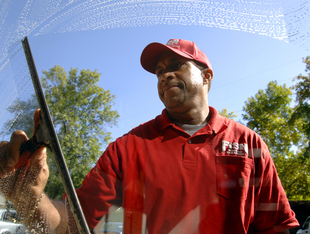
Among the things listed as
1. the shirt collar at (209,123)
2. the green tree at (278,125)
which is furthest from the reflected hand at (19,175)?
the green tree at (278,125)

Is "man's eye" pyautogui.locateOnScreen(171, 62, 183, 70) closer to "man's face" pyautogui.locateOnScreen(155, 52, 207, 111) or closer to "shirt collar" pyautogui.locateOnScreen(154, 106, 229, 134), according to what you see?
"man's face" pyautogui.locateOnScreen(155, 52, 207, 111)

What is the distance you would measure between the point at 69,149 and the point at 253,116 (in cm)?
98

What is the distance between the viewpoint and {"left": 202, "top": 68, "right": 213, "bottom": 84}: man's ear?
3.27 feet

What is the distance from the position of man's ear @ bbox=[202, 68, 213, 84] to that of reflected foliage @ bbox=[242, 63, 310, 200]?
0.26m

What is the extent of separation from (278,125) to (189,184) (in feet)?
2.70

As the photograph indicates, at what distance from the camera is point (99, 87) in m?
0.76

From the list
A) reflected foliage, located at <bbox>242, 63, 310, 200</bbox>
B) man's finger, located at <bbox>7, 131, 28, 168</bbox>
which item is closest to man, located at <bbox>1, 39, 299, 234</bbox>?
man's finger, located at <bbox>7, 131, 28, 168</bbox>

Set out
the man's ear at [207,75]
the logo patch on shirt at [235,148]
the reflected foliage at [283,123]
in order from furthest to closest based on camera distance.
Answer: the reflected foliage at [283,123] < the man's ear at [207,75] < the logo patch on shirt at [235,148]

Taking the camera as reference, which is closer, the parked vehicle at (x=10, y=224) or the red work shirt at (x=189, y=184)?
the parked vehicle at (x=10, y=224)

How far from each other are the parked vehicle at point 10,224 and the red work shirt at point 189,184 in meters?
0.17

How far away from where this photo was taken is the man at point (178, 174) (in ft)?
1.92

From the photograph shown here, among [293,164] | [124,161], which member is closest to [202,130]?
[124,161]

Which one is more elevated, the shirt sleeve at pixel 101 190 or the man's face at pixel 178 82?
the man's face at pixel 178 82

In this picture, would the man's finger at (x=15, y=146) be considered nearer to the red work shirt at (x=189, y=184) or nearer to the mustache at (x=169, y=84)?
the red work shirt at (x=189, y=184)
